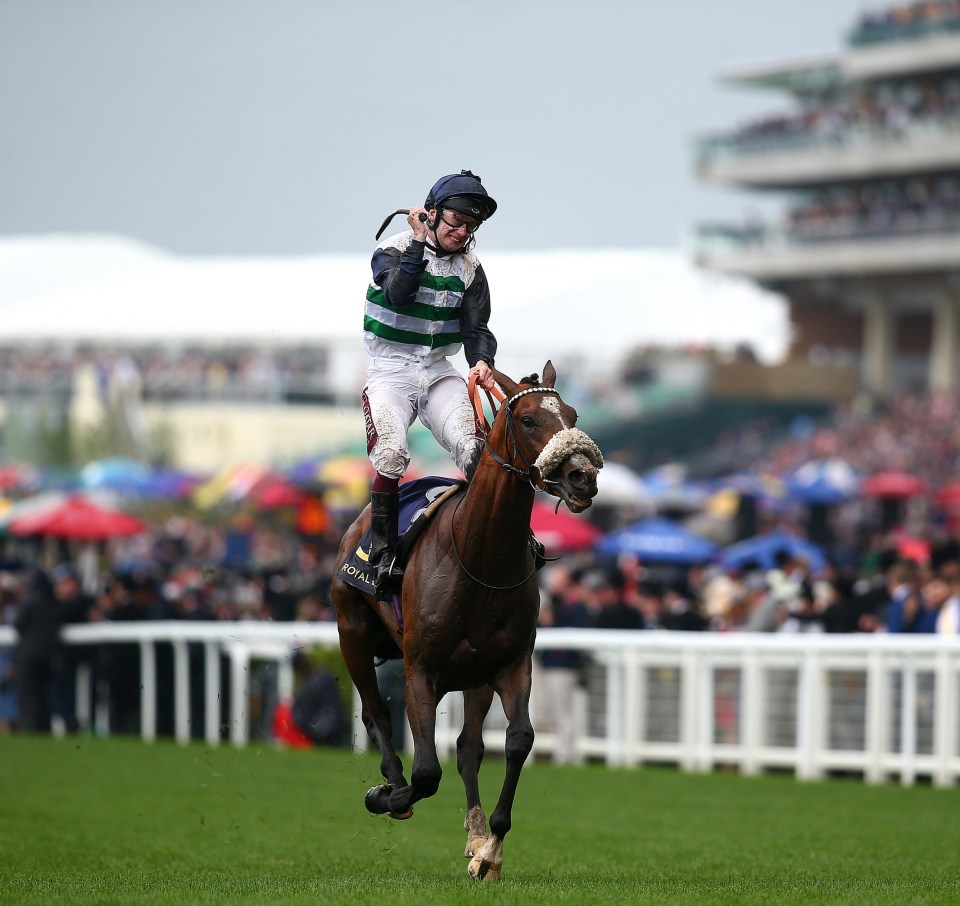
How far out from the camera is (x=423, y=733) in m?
7.72

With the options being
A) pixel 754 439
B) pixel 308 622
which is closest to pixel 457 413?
pixel 308 622

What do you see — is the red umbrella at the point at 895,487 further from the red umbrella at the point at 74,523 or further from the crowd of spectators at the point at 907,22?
the crowd of spectators at the point at 907,22

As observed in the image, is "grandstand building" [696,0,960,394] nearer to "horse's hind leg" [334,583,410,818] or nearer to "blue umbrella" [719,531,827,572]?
"blue umbrella" [719,531,827,572]

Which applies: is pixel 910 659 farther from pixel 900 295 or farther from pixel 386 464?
pixel 900 295

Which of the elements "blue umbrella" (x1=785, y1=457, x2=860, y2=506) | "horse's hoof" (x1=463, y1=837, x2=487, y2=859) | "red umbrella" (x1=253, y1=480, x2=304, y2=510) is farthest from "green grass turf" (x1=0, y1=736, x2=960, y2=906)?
"red umbrella" (x1=253, y1=480, x2=304, y2=510)

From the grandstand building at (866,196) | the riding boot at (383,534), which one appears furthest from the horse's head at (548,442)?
the grandstand building at (866,196)

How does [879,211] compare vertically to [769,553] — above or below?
above

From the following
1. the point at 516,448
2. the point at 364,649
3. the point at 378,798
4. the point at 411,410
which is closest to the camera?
the point at 516,448

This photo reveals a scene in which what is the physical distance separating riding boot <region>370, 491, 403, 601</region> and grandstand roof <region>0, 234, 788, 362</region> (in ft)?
118

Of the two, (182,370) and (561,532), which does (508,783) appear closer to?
(561,532)

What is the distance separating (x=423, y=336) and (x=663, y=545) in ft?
43.9

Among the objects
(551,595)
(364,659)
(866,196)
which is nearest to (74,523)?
(551,595)

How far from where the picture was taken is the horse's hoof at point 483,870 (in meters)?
7.67

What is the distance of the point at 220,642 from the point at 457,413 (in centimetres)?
971
